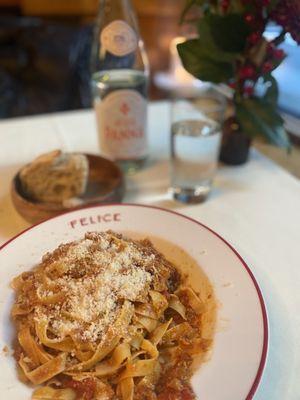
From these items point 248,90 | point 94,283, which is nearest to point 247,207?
point 248,90

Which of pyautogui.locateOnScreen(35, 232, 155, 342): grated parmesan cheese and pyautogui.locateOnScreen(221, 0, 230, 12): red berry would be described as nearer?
pyautogui.locateOnScreen(35, 232, 155, 342): grated parmesan cheese

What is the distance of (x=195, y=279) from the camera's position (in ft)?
2.60

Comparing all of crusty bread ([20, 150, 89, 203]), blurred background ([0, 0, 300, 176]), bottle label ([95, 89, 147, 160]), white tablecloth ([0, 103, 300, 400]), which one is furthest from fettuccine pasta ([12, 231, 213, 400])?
blurred background ([0, 0, 300, 176])

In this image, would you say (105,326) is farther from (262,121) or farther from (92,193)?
(262,121)

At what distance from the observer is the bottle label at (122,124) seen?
1.12 m

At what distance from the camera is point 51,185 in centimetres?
102

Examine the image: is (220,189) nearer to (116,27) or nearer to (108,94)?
(108,94)

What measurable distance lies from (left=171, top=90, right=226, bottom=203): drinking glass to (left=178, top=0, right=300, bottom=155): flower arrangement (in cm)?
8

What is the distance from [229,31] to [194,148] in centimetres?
30

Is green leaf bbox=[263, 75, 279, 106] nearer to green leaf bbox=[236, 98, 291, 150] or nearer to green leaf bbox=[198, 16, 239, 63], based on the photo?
green leaf bbox=[236, 98, 291, 150]

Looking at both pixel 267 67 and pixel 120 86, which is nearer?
pixel 267 67

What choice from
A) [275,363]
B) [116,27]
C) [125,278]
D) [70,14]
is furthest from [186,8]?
[70,14]

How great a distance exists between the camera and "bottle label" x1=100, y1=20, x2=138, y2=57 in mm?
1132

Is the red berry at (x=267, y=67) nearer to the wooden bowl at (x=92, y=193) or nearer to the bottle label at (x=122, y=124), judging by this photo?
the bottle label at (x=122, y=124)
